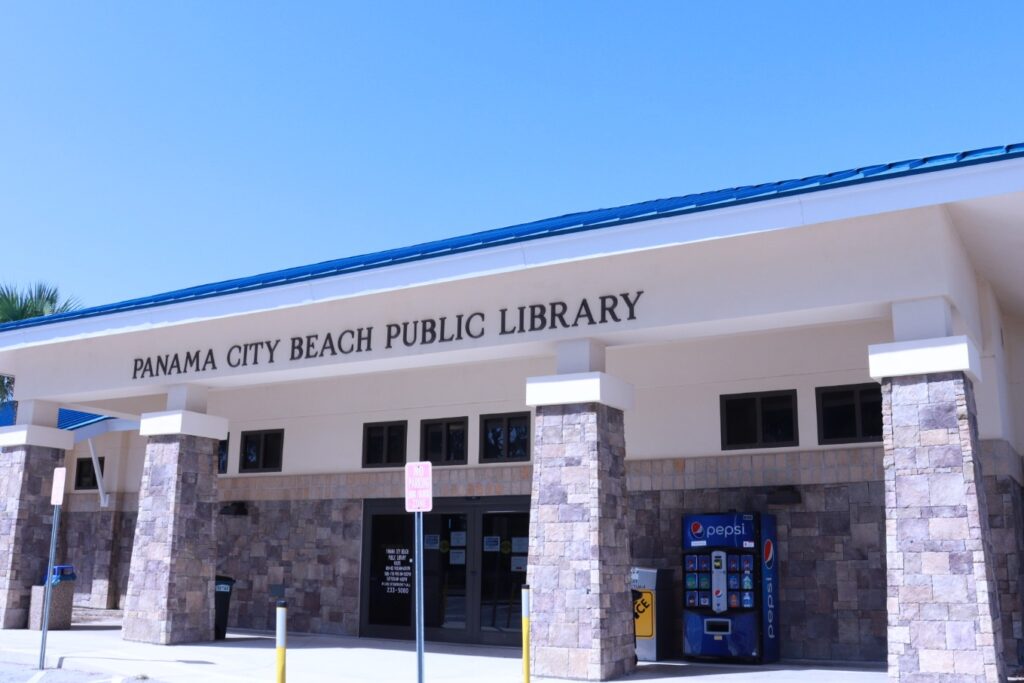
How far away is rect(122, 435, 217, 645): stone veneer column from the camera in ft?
53.0

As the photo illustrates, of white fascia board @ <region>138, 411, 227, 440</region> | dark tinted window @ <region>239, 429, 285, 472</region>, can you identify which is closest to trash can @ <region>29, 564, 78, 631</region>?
white fascia board @ <region>138, 411, 227, 440</region>

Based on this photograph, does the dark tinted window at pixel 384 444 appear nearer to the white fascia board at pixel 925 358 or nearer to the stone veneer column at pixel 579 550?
the stone veneer column at pixel 579 550

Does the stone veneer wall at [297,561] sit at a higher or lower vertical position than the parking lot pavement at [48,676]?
higher

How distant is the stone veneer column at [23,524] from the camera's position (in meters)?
18.7

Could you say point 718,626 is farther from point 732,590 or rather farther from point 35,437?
point 35,437

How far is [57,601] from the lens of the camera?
18.2 m

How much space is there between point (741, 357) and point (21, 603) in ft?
46.2

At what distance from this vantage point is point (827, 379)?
1443cm

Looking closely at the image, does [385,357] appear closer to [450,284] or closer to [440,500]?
[450,284]

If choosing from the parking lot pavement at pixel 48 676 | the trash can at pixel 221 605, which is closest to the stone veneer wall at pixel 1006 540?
the parking lot pavement at pixel 48 676

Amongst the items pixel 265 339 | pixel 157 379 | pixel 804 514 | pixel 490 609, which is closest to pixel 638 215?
pixel 804 514

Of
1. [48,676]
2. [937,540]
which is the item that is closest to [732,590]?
[937,540]

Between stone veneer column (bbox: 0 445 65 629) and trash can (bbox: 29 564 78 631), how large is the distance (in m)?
0.43

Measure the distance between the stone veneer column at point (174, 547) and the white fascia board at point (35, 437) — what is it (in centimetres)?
353
